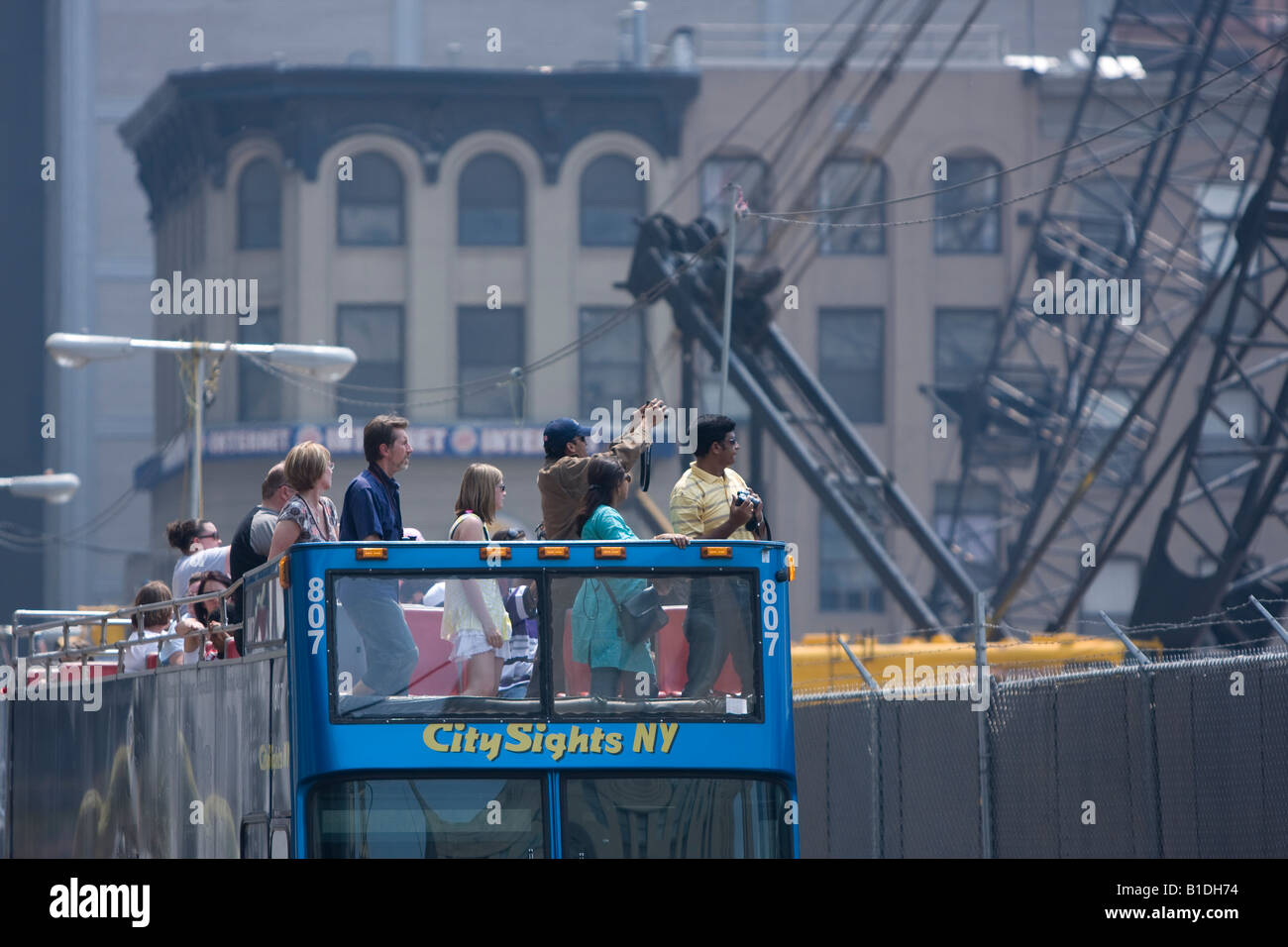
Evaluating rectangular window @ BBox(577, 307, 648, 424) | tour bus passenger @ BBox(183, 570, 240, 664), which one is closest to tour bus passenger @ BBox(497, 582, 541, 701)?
tour bus passenger @ BBox(183, 570, 240, 664)

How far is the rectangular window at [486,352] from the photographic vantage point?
5081 cm

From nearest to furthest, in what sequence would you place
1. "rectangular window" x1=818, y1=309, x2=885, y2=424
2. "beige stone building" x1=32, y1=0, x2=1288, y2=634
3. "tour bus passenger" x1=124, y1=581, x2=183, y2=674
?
"tour bus passenger" x1=124, y1=581, x2=183, y2=674 < "beige stone building" x1=32, y1=0, x2=1288, y2=634 < "rectangular window" x1=818, y1=309, x2=885, y2=424

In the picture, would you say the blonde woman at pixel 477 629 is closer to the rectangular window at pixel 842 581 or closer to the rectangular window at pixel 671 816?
the rectangular window at pixel 671 816

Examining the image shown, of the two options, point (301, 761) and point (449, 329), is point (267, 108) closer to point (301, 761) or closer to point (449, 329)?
point (449, 329)

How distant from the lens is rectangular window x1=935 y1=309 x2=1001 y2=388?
5153 cm

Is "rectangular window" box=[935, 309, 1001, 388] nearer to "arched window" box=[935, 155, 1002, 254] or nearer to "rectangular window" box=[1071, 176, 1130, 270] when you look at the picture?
"arched window" box=[935, 155, 1002, 254]

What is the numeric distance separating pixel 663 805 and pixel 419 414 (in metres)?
42.0

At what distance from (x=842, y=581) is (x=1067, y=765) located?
127 ft

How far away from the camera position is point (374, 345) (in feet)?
166

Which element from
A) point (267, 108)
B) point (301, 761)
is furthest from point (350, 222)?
point (301, 761)

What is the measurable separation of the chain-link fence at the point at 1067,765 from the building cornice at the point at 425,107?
35.6 m

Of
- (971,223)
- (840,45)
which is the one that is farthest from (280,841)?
(840,45)

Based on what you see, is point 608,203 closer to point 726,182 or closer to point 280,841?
point 726,182

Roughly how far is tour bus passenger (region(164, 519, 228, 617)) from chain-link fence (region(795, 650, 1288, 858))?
4908 mm
